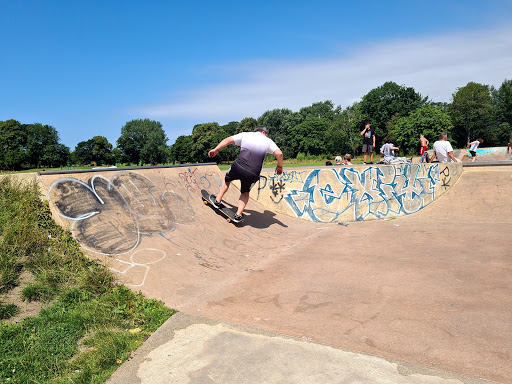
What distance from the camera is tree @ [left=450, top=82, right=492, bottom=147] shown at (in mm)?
57344

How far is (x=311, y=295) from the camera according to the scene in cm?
404

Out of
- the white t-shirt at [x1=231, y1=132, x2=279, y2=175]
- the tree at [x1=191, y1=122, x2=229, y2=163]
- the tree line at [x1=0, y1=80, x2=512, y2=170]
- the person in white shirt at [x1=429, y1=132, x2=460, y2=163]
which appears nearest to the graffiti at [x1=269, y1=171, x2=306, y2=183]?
the white t-shirt at [x1=231, y1=132, x2=279, y2=175]

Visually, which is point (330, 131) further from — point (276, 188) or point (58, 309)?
Answer: point (58, 309)

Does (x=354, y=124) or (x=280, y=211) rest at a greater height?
(x=354, y=124)

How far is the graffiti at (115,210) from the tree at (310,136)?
62.8 metres

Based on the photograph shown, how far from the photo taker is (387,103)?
59.0 m

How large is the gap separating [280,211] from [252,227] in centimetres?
219

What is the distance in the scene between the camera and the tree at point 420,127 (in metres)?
49.2

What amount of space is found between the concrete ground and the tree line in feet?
125

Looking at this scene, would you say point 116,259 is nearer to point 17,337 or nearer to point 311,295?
point 17,337

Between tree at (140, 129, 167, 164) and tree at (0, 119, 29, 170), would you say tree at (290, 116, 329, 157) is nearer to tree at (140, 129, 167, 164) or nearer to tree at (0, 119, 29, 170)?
tree at (140, 129, 167, 164)

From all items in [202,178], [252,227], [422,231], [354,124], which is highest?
[354,124]

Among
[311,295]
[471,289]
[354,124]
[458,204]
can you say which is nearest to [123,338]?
[311,295]

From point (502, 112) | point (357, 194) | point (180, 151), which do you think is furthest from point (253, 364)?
point (180, 151)
